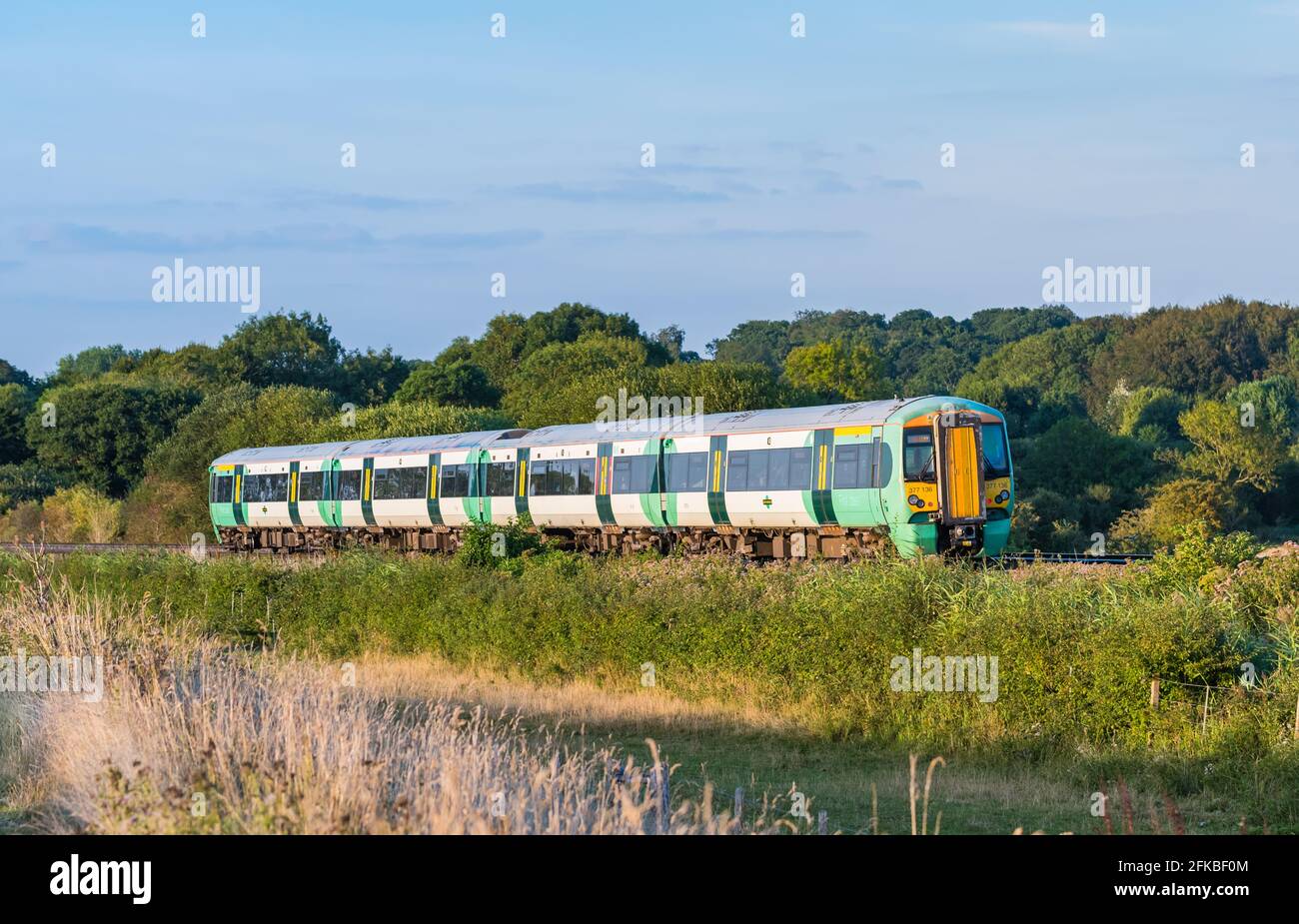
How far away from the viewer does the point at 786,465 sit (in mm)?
27672

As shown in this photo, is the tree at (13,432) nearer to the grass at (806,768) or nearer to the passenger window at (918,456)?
the grass at (806,768)

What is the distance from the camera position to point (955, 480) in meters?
25.6

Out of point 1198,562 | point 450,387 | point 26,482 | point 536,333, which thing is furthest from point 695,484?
point 536,333

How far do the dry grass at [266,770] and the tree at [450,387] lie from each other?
198 ft

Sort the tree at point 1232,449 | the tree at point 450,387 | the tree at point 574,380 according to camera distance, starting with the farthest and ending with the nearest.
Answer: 1. the tree at point 450,387
2. the tree at point 1232,449
3. the tree at point 574,380

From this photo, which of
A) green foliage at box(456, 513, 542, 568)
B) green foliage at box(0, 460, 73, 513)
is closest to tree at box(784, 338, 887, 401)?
green foliage at box(0, 460, 73, 513)

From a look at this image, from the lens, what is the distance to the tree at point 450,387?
75.8m

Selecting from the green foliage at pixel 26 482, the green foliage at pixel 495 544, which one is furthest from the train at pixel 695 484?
the green foliage at pixel 26 482

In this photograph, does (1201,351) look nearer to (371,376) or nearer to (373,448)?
(371,376)

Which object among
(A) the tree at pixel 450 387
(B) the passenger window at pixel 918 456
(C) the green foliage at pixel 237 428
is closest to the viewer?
(B) the passenger window at pixel 918 456

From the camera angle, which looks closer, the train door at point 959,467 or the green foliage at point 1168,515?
the train door at point 959,467

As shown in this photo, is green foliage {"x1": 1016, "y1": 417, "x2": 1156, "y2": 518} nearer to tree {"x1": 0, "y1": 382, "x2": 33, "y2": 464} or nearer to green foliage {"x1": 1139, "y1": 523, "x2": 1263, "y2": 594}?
green foliage {"x1": 1139, "y1": 523, "x2": 1263, "y2": 594}
